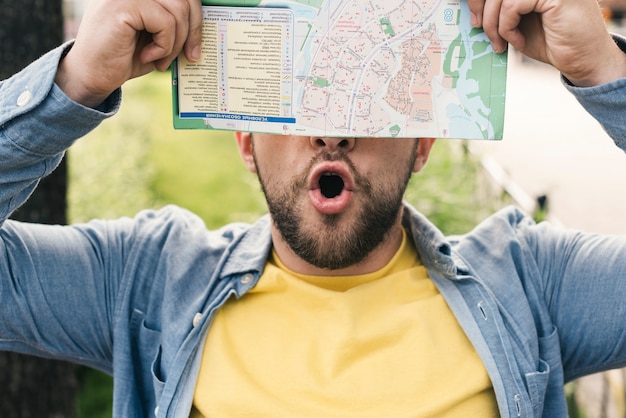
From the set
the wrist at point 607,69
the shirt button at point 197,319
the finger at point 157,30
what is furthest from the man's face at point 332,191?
the wrist at point 607,69

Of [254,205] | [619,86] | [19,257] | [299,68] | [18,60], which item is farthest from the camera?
[254,205]

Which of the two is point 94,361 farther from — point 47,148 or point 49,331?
point 47,148

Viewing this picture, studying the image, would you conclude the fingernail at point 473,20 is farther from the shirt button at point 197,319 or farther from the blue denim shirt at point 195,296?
the shirt button at point 197,319

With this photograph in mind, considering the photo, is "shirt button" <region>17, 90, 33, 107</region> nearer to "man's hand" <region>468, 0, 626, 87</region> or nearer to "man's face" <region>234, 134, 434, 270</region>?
"man's face" <region>234, 134, 434, 270</region>

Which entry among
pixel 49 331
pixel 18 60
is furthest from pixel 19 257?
pixel 18 60

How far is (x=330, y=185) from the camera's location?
210 centimetres

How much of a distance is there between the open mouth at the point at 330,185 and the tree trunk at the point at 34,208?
1260 millimetres

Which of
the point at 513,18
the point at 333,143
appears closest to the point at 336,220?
the point at 333,143

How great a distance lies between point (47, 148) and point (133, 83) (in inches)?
503

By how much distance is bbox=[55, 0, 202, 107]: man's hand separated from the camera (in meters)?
1.79

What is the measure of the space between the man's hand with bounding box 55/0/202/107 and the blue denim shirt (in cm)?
9

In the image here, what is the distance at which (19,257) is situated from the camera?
2.04 metres

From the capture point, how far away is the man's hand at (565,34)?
5.82 ft

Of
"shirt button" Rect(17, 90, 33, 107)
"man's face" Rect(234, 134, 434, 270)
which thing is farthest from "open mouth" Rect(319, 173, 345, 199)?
"shirt button" Rect(17, 90, 33, 107)
